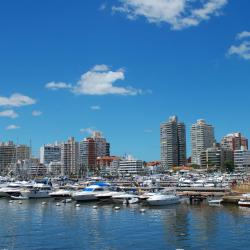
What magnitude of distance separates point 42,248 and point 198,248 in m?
13.7

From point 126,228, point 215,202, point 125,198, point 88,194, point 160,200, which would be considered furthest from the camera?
point 88,194

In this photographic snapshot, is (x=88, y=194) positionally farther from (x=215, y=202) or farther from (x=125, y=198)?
(x=215, y=202)

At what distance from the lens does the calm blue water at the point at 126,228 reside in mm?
42219

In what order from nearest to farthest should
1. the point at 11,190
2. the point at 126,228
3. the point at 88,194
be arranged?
the point at 126,228, the point at 88,194, the point at 11,190

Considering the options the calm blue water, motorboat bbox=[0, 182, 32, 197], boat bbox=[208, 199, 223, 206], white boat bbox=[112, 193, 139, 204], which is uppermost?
motorboat bbox=[0, 182, 32, 197]

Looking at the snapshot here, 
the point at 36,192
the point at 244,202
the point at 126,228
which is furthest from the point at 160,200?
the point at 36,192

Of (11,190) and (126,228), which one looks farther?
(11,190)

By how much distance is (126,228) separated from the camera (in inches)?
2016

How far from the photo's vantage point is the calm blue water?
4222cm

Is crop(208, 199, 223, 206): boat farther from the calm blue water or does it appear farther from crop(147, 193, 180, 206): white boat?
crop(147, 193, 180, 206): white boat

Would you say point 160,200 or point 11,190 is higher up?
point 11,190

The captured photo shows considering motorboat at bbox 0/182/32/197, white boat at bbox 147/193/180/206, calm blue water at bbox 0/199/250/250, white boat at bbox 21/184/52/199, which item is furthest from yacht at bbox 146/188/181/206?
motorboat at bbox 0/182/32/197

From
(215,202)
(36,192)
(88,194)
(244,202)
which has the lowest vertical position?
(215,202)

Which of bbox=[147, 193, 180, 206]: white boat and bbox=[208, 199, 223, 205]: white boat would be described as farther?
bbox=[208, 199, 223, 205]: white boat
